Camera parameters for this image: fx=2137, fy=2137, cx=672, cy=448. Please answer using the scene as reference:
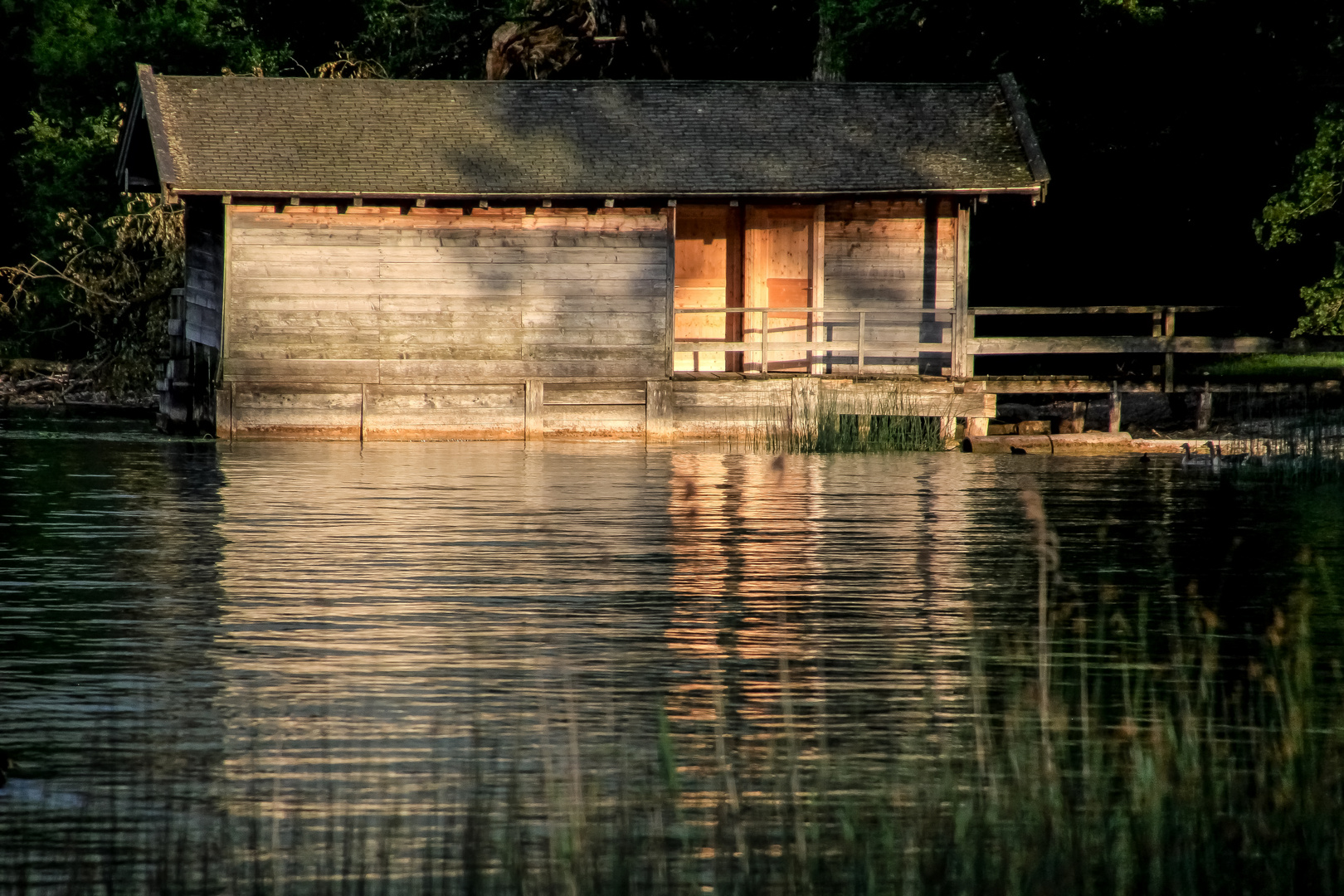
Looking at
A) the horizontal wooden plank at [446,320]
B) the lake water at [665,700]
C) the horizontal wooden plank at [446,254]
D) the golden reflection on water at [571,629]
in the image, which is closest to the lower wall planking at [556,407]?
the horizontal wooden plank at [446,320]

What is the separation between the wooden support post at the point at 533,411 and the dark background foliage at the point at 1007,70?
26.2 feet

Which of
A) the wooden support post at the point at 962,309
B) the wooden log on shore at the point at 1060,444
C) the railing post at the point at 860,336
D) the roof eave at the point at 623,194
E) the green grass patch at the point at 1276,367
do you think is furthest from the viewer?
the green grass patch at the point at 1276,367

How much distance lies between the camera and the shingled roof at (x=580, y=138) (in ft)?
102

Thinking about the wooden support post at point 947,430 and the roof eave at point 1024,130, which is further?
the roof eave at point 1024,130

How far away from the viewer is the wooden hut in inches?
1223

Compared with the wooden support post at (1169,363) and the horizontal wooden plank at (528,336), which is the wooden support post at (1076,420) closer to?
the wooden support post at (1169,363)

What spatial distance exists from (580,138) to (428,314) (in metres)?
3.74

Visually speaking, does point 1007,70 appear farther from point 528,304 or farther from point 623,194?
point 528,304

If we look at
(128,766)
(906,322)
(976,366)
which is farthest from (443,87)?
(128,766)

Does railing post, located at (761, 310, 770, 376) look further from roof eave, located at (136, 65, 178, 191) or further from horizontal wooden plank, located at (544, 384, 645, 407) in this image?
roof eave, located at (136, 65, 178, 191)

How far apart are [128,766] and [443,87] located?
26.5 meters

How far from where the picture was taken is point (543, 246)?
104 ft

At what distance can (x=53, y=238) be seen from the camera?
49.1 m

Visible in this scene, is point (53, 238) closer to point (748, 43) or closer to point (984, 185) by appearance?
point (748, 43)
